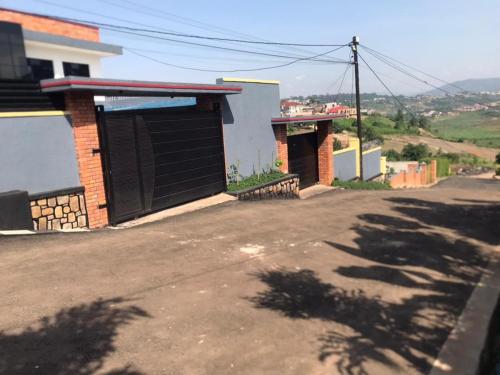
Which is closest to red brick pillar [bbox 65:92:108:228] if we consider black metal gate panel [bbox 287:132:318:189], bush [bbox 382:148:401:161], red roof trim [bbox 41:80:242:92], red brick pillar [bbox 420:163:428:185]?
red roof trim [bbox 41:80:242:92]

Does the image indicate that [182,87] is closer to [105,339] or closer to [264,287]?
[264,287]

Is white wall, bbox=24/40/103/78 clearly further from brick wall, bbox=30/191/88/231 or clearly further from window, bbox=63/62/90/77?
brick wall, bbox=30/191/88/231

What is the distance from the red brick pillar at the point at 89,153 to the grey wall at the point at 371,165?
1915 centimetres

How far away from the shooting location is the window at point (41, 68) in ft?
67.1

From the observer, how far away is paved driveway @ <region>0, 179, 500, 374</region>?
387 cm

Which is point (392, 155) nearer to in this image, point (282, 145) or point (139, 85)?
point (282, 145)

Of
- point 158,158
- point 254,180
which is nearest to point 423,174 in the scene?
point 254,180

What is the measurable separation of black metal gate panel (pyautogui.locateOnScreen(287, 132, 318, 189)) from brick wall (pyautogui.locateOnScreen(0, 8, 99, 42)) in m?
16.0

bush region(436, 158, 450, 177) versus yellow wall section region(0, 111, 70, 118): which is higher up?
yellow wall section region(0, 111, 70, 118)

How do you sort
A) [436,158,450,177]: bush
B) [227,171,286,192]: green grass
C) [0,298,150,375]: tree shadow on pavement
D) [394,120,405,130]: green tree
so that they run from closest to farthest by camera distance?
1. [0,298,150,375]: tree shadow on pavement
2. [227,171,286,192]: green grass
3. [436,158,450,177]: bush
4. [394,120,405,130]: green tree

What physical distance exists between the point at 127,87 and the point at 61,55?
15068 mm

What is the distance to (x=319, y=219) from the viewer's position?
9766mm

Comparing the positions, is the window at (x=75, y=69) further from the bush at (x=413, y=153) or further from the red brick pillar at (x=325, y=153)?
the bush at (x=413, y=153)

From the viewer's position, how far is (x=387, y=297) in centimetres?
535
